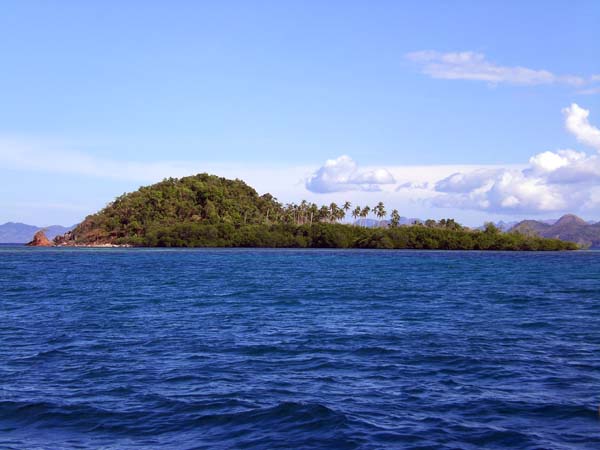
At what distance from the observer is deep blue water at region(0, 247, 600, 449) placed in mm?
13805

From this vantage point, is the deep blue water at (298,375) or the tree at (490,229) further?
the tree at (490,229)

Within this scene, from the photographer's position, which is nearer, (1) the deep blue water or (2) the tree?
(1) the deep blue water

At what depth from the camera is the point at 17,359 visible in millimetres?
21328

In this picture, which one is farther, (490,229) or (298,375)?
(490,229)

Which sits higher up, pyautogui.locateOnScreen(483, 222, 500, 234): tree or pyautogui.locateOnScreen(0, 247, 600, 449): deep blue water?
pyautogui.locateOnScreen(483, 222, 500, 234): tree

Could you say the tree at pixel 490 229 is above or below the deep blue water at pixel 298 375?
above

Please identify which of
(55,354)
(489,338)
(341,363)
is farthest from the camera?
(489,338)

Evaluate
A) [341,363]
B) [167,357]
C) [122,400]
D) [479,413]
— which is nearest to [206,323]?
[167,357]

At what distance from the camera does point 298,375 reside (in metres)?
19.0

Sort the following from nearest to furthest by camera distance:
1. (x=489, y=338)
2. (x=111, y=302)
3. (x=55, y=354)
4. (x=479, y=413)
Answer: (x=479, y=413) < (x=55, y=354) < (x=489, y=338) < (x=111, y=302)

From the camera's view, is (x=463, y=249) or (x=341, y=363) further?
(x=463, y=249)

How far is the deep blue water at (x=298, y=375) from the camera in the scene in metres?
13.8

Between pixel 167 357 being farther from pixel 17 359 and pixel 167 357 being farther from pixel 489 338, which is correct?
pixel 489 338

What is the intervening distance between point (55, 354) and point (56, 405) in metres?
6.93
